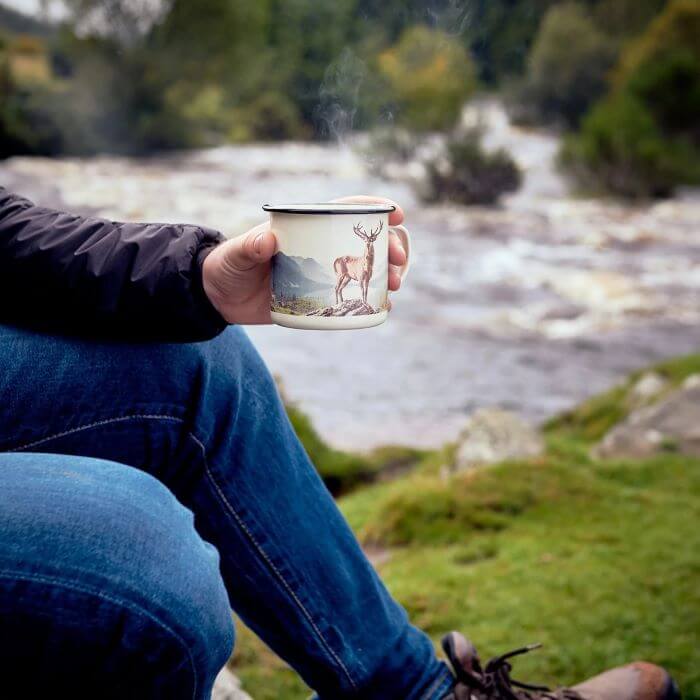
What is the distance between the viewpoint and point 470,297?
6.57 metres

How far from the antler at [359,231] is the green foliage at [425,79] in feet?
38.3

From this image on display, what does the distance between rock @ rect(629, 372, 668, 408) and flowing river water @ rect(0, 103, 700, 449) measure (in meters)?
1.08

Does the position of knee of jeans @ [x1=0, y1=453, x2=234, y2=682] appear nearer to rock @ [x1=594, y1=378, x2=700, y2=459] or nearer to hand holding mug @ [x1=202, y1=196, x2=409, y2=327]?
hand holding mug @ [x1=202, y1=196, x2=409, y2=327]

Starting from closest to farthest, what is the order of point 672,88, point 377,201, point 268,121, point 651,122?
point 377,201, point 651,122, point 672,88, point 268,121

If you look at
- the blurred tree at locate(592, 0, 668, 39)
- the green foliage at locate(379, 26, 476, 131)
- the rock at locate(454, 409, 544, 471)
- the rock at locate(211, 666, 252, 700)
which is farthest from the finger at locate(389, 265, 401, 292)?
the blurred tree at locate(592, 0, 668, 39)

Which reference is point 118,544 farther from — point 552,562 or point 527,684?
point 552,562

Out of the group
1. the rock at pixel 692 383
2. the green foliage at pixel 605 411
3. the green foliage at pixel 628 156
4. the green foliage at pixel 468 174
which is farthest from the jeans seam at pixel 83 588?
the green foliage at pixel 628 156

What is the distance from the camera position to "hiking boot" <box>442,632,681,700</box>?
2.73ft

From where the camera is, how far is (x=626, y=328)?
5.72 meters

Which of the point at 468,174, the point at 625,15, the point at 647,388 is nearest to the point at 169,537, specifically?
the point at 647,388

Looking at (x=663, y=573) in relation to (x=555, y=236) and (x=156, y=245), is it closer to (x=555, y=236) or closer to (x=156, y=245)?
(x=156, y=245)

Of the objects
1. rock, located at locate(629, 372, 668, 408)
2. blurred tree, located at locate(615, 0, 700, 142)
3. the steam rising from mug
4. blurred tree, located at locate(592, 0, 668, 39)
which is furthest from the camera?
blurred tree, located at locate(592, 0, 668, 39)

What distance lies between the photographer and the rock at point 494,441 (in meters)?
1.97

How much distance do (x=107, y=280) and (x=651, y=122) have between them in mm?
11644
